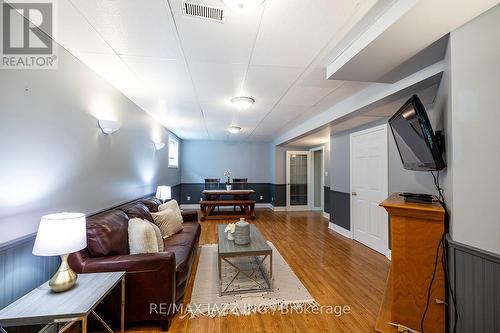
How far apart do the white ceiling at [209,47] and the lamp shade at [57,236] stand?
55.2 inches

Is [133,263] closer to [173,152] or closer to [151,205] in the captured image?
[151,205]

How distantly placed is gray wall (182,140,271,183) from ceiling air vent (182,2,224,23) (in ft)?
20.4

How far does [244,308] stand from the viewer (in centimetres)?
211

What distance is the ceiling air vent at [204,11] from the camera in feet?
4.51

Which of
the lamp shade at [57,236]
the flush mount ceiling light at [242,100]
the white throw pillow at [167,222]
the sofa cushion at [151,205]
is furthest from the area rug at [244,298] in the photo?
the flush mount ceiling light at [242,100]

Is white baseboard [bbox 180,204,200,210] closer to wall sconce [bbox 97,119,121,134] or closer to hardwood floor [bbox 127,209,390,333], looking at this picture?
hardwood floor [bbox 127,209,390,333]

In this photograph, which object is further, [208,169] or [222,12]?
[208,169]

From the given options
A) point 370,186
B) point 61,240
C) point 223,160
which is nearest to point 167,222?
point 61,240

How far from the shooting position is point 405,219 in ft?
5.79

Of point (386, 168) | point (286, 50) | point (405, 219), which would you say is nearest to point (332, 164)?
point (386, 168)

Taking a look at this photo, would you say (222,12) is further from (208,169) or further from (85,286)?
Result: (208,169)

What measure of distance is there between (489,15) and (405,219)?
1440 mm

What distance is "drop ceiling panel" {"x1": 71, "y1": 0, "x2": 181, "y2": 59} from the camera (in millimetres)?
1386

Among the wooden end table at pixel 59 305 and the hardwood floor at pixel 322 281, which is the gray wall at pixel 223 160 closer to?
the hardwood floor at pixel 322 281
